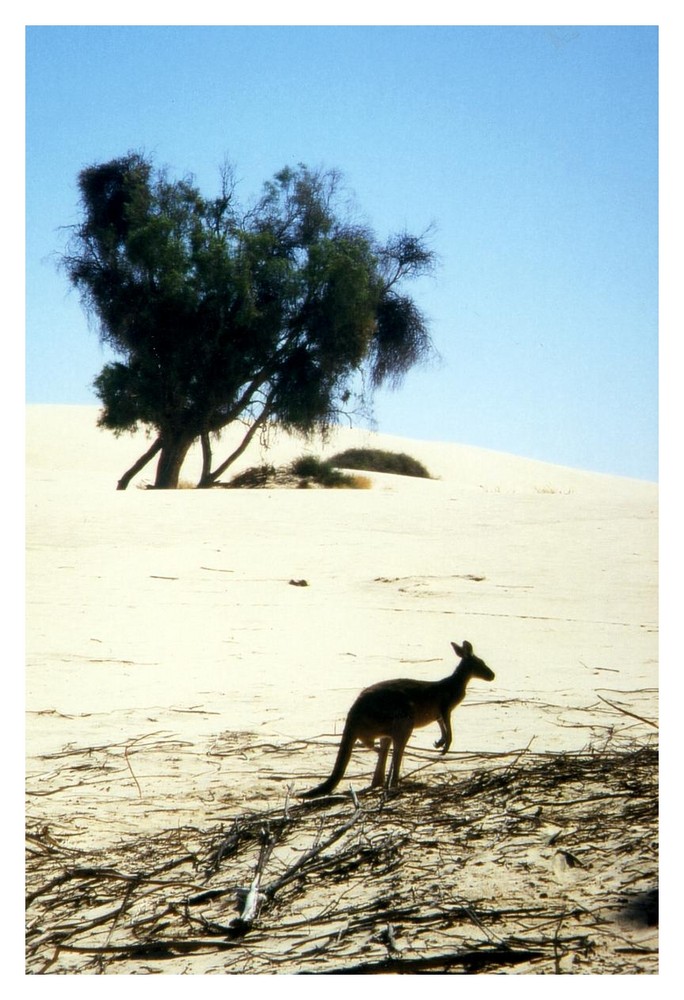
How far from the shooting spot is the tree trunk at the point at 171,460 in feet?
36.7

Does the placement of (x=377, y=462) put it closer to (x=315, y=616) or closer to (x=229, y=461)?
(x=229, y=461)

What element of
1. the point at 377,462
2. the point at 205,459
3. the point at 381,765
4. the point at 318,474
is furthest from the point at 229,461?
the point at 377,462

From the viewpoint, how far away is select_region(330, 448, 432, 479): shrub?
1798cm

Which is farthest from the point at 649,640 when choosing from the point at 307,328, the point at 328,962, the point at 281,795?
the point at 307,328

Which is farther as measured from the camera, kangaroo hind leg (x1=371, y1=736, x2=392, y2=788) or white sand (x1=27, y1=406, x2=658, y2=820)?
white sand (x1=27, y1=406, x2=658, y2=820)

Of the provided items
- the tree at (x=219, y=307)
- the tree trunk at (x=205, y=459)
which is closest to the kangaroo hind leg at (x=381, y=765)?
the tree at (x=219, y=307)

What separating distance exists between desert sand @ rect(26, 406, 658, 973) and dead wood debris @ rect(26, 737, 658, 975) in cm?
2

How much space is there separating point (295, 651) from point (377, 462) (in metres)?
12.8

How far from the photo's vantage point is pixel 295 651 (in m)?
6.80

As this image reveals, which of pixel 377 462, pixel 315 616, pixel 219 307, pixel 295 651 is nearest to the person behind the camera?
pixel 295 651

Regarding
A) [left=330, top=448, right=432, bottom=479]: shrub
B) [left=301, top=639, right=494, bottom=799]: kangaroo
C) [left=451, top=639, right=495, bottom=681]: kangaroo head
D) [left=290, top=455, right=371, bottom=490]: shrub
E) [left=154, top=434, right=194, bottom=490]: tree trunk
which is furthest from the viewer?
[left=330, top=448, right=432, bottom=479]: shrub

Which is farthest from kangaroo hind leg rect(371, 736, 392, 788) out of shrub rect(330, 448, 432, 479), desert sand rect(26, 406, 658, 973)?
shrub rect(330, 448, 432, 479)

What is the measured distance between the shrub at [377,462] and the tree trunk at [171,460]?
5190 mm

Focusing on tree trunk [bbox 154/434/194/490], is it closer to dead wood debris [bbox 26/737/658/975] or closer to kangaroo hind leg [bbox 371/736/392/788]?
dead wood debris [bbox 26/737/658/975]
